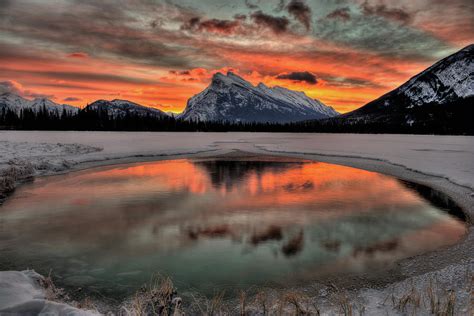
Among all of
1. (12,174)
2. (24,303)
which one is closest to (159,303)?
(24,303)

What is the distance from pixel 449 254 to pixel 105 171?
2921 centimetres

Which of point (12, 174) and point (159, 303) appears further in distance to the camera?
point (12, 174)

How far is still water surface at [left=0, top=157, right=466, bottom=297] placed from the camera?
948 cm

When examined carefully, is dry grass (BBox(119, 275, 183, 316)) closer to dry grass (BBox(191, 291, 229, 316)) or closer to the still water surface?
dry grass (BBox(191, 291, 229, 316))

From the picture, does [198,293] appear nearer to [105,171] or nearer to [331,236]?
[331,236]

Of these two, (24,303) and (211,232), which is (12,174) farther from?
(24,303)

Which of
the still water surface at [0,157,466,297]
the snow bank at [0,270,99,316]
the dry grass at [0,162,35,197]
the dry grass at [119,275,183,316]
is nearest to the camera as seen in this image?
the snow bank at [0,270,99,316]

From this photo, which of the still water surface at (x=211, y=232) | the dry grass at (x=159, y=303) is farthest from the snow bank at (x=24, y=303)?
the still water surface at (x=211, y=232)

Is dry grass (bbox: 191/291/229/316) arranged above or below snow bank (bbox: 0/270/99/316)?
below

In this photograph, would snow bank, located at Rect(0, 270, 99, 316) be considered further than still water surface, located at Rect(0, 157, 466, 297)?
No

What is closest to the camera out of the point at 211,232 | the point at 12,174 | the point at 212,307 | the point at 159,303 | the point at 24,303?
the point at 24,303

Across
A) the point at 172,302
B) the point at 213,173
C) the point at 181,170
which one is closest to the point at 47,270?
the point at 172,302

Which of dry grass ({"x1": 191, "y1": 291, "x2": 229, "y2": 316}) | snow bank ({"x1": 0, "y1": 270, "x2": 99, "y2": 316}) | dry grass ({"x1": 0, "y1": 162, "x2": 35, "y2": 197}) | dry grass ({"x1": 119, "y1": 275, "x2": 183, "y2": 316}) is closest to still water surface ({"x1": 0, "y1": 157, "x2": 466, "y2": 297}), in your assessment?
dry grass ({"x1": 191, "y1": 291, "x2": 229, "y2": 316})

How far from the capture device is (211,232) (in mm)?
13234
